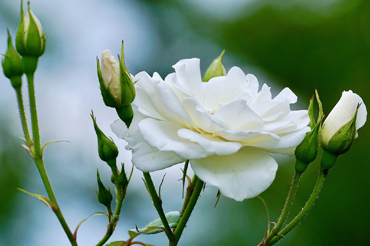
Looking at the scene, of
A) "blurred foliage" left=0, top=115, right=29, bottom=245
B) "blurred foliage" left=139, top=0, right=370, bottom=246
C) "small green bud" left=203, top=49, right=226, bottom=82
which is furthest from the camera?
"blurred foliage" left=139, top=0, right=370, bottom=246

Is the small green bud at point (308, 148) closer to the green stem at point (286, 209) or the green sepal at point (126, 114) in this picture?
the green stem at point (286, 209)

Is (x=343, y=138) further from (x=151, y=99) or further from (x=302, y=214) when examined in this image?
(x=151, y=99)

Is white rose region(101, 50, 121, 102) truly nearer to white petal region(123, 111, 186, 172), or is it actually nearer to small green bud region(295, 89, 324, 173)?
white petal region(123, 111, 186, 172)

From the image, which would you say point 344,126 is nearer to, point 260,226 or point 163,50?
point 260,226

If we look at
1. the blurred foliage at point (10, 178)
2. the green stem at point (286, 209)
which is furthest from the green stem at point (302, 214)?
the blurred foliage at point (10, 178)

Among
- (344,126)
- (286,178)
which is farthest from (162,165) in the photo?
(286,178)

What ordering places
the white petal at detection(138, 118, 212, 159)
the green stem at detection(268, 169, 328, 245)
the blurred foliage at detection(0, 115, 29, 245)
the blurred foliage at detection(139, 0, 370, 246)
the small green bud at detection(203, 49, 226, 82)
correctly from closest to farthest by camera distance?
1. the white petal at detection(138, 118, 212, 159)
2. the green stem at detection(268, 169, 328, 245)
3. the small green bud at detection(203, 49, 226, 82)
4. the blurred foliage at detection(0, 115, 29, 245)
5. the blurred foliage at detection(139, 0, 370, 246)

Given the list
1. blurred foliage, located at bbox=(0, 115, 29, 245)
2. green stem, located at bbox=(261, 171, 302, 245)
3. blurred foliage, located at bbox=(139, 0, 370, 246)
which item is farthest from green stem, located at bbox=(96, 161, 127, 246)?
blurred foliage, located at bbox=(0, 115, 29, 245)
